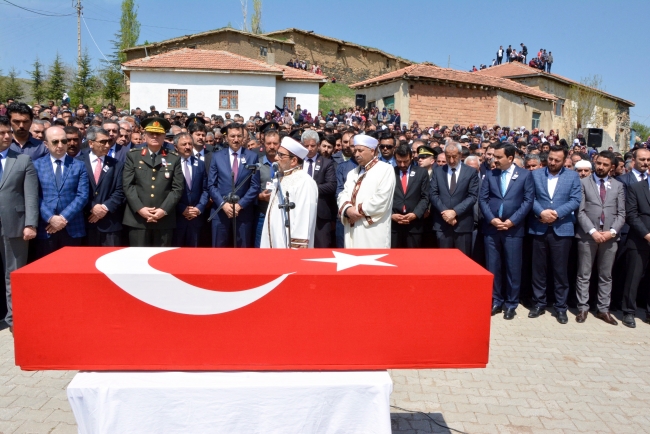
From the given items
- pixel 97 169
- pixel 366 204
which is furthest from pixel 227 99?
pixel 366 204

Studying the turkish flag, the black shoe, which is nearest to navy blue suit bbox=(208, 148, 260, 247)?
the turkish flag

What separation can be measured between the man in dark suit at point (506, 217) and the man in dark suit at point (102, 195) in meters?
4.54

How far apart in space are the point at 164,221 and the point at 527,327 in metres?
4.54

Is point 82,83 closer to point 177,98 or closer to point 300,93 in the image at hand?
point 177,98

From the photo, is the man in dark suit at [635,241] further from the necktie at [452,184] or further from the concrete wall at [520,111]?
the concrete wall at [520,111]

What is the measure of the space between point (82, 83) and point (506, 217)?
3675 cm

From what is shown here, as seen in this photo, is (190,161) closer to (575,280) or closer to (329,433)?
(329,433)

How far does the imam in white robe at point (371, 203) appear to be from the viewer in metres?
5.36

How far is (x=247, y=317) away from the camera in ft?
8.87

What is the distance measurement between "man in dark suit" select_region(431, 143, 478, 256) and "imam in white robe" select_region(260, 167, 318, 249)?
2.58 metres

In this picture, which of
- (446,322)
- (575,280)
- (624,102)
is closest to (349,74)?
(624,102)

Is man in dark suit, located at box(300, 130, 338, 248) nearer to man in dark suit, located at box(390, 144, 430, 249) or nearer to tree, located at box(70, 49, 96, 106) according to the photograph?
man in dark suit, located at box(390, 144, 430, 249)

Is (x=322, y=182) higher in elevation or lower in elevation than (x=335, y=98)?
lower

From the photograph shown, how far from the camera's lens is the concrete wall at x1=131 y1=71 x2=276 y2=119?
31422mm
